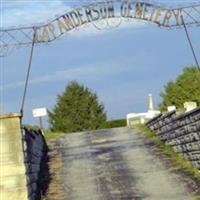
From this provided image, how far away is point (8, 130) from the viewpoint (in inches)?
516

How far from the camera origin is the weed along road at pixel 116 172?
49.4 ft

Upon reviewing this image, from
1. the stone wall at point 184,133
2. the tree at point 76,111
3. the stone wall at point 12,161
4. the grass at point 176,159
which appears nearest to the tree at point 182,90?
the tree at point 76,111

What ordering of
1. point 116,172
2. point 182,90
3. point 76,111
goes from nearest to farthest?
point 116,172
point 182,90
point 76,111

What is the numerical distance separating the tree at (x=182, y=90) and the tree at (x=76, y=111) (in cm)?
487

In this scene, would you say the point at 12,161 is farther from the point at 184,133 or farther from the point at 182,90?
the point at 182,90

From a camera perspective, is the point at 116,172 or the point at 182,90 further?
the point at 182,90

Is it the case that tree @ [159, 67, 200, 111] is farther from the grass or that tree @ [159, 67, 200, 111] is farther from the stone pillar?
the stone pillar

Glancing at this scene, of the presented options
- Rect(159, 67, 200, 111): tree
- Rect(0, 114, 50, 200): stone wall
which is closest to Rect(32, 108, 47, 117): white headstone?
Rect(159, 67, 200, 111): tree

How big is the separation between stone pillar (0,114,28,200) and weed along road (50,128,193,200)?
2.11 metres

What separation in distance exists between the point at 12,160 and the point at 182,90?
1580 inches

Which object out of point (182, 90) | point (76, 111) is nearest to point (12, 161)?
point (182, 90)

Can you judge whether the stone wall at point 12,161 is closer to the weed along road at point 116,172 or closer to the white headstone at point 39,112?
the weed along road at point 116,172

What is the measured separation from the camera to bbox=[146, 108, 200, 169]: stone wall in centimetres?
1727

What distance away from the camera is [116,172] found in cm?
1792
